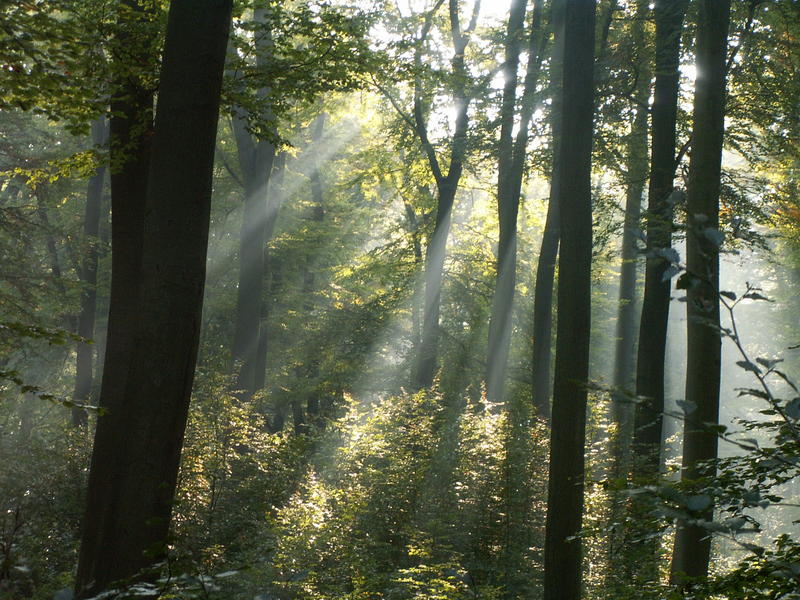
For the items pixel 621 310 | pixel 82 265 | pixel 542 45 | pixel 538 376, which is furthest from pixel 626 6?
pixel 82 265

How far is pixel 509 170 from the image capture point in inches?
694

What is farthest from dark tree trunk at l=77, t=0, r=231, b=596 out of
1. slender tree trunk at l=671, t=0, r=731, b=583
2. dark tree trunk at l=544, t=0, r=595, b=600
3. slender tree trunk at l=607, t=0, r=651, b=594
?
slender tree trunk at l=671, t=0, r=731, b=583

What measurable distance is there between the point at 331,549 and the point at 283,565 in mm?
680

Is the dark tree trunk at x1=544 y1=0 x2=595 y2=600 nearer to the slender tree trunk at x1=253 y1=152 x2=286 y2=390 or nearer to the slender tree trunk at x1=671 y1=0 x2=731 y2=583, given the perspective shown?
the slender tree trunk at x1=671 y1=0 x2=731 y2=583

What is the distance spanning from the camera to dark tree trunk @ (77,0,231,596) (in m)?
5.01

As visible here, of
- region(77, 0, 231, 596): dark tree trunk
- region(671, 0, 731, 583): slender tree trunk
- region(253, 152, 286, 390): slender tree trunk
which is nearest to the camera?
region(77, 0, 231, 596): dark tree trunk

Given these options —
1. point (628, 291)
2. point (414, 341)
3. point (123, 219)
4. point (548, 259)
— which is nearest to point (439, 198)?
point (548, 259)

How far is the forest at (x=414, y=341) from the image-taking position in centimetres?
482

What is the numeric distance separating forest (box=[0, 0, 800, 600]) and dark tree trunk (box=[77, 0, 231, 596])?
17 mm

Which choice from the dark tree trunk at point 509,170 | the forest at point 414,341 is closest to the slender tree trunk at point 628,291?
the forest at point 414,341

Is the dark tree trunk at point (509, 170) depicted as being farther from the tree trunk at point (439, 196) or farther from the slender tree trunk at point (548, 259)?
the tree trunk at point (439, 196)

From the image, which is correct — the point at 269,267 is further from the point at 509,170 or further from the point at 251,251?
the point at 509,170

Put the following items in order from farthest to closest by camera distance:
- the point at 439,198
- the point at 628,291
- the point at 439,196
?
the point at 628,291, the point at 439,198, the point at 439,196

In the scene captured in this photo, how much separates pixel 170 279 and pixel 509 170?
13386 mm
